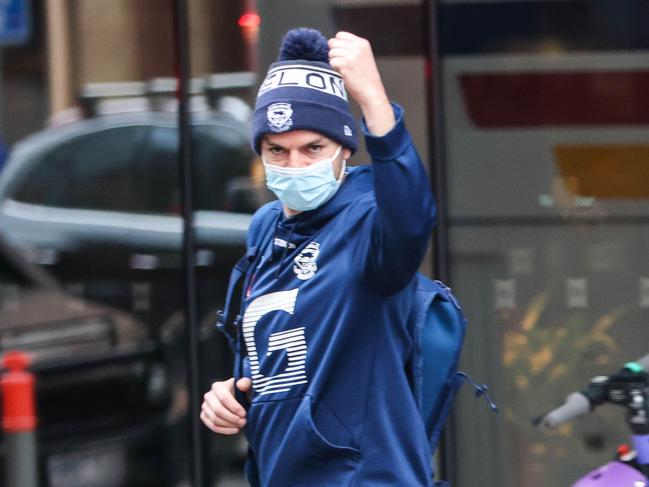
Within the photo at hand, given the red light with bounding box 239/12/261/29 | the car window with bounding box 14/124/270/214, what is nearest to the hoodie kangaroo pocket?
the car window with bounding box 14/124/270/214

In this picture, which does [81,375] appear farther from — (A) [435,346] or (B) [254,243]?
(A) [435,346]

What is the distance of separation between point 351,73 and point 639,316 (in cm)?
358

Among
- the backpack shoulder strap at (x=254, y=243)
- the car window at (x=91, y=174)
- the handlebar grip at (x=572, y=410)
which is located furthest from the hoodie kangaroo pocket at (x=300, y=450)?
the car window at (x=91, y=174)

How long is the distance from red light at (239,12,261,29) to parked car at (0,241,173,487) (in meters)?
1.43

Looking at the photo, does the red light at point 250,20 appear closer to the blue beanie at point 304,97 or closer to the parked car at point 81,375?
the parked car at point 81,375

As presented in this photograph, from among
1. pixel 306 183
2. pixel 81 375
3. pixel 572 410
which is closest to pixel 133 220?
pixel 81 375

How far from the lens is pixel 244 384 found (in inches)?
131

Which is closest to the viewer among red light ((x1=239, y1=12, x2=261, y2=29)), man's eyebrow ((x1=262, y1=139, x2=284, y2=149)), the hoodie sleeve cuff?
the hoodie sleeve cuff

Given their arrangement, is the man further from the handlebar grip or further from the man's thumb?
the handlebar grip

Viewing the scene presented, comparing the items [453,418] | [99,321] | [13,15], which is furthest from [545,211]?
[13,15]

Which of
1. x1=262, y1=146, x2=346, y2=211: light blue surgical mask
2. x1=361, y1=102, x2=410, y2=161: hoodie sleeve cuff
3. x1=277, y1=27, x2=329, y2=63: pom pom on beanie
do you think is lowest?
x1=262, y1=146, x2=346, y2=211: light blue surgical mask

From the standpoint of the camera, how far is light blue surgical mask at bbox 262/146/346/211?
3.21 metres

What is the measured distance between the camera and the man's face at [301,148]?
10.6ft

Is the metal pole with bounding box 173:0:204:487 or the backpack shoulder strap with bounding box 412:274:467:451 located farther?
the metal pole with bounding box 173:0:204:487
